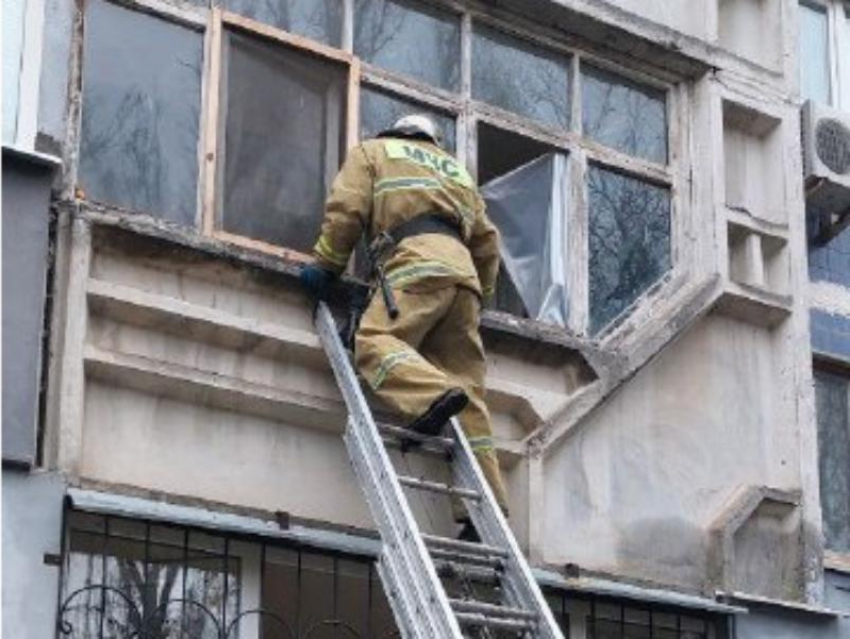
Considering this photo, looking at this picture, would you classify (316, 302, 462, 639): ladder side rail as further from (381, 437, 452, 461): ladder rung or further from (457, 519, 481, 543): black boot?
(457, 519, 481, 543): black boot

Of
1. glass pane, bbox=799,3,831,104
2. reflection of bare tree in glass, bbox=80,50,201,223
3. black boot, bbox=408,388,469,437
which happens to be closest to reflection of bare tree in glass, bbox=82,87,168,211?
reflection of bare tree in glass, bbox=80,50,201,223

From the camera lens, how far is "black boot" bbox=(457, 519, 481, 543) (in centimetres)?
723

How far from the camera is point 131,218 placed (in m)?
7.24

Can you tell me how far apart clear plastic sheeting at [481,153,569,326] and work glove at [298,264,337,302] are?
4.17ft

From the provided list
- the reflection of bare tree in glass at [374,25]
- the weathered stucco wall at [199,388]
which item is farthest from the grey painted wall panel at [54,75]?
the reflection of bare tree in glass at [374,25]

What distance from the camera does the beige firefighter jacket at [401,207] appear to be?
291 inches

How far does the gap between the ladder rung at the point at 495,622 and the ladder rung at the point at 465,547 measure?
0.36 meters

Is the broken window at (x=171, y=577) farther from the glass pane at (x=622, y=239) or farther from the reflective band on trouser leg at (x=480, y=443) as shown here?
the glass pane at (x=622, y=239)

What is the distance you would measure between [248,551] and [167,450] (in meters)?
0.48

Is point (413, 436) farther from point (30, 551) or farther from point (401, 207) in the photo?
point (30, 551)

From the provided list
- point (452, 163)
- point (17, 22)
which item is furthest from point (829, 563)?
point (17, 22)

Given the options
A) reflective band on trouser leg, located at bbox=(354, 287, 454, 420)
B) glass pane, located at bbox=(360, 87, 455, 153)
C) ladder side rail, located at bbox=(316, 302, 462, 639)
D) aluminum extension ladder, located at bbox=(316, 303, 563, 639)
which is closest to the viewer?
ladder side rail, located at bbox=(316, 302, 462, 639)

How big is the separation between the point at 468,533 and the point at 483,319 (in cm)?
107

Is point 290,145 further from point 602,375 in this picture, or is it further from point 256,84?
point 602,375
